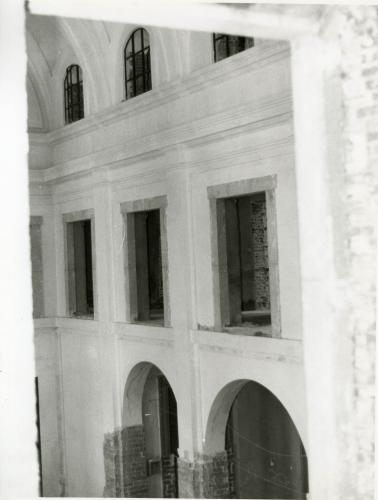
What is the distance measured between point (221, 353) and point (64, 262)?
6.50ft

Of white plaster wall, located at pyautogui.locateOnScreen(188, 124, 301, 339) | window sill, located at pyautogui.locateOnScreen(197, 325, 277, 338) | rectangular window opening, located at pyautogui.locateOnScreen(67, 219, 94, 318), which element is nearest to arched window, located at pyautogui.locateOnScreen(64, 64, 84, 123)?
rectangular window opening, located at pyautogui.locateOnScreen(67, 219, 94, 318)

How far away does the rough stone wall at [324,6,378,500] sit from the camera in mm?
6344

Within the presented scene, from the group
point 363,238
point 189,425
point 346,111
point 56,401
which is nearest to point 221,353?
point 189,425

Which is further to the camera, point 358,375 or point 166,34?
point 166,34

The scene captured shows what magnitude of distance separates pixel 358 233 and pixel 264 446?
22.0ft

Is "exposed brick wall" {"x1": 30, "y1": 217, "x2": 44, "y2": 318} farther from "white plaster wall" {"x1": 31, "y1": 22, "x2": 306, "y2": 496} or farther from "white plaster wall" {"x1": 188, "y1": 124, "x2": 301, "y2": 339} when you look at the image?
"white plaster wall" {"x1": 188, "y1": 124, "x2": 301, "y2": 339}

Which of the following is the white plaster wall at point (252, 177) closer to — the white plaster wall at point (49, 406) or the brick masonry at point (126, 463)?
the brick masonry at point (126, 463)

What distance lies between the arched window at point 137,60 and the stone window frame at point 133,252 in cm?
132

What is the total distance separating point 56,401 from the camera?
7355mm

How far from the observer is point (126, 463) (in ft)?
25.5

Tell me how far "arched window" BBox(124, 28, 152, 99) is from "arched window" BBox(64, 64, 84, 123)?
20.8 inches

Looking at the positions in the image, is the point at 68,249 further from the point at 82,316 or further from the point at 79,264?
the point at 82,316

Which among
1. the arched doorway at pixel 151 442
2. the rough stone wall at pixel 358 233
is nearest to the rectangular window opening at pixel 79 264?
the arched doorway at pixel 151 442

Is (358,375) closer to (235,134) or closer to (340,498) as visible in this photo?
(340,498)
